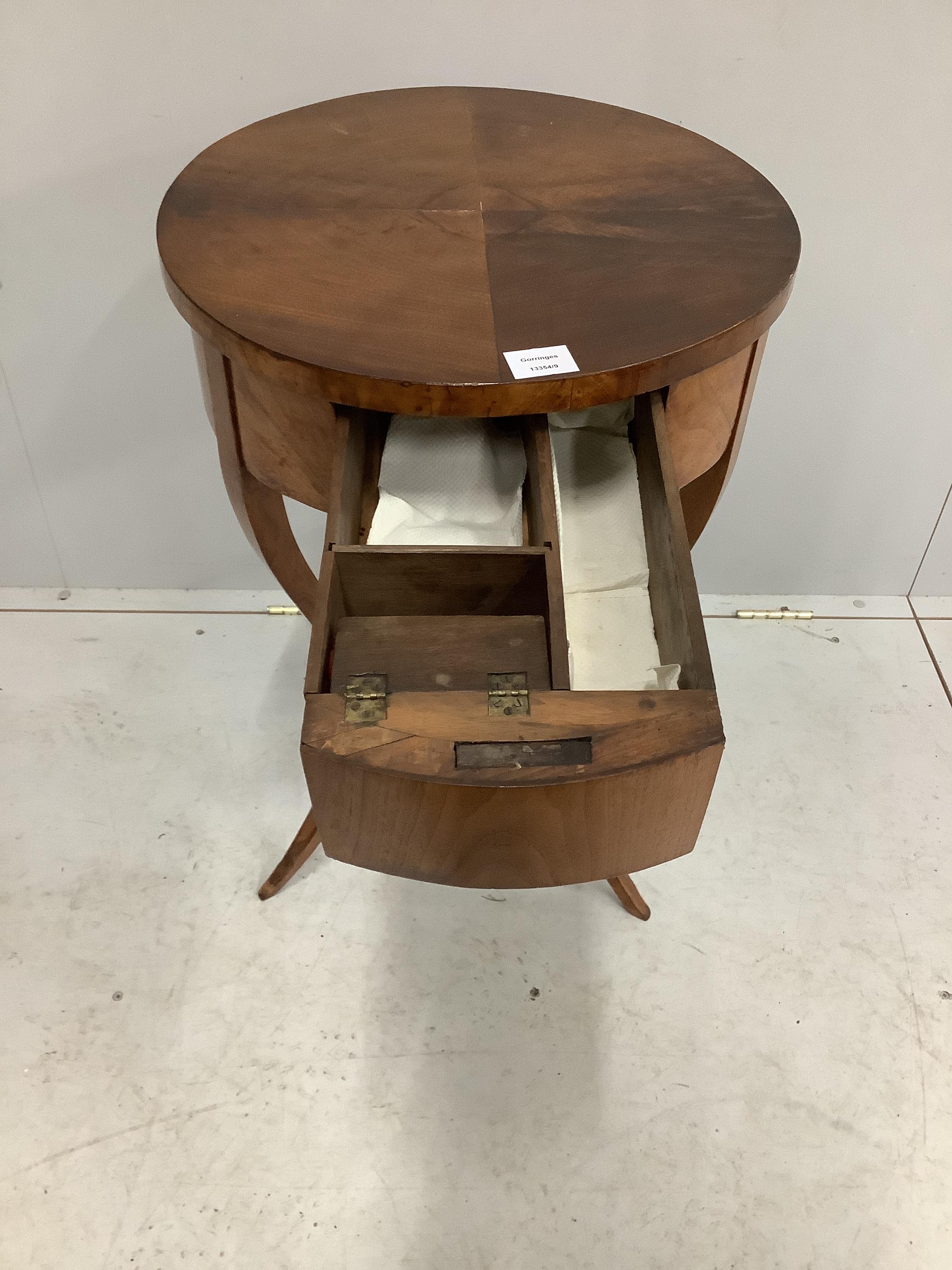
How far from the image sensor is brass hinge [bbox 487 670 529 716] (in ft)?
1.98

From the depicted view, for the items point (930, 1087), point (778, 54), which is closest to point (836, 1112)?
point (930, 1087)

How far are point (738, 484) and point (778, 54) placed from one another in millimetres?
629

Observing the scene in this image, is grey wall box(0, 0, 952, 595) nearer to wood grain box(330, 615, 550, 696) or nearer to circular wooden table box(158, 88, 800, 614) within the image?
circular wooden table box(158, 88, 800, 614)

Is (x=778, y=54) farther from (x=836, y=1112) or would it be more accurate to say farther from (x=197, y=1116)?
(x=197, y=1116)

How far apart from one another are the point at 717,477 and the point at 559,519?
282 mm

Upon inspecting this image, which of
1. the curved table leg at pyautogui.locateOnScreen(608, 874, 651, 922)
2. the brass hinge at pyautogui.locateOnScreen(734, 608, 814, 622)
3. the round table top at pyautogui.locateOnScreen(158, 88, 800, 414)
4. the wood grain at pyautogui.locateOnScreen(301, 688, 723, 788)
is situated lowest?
the brass hinge at pyautogui.locateOnScreen(734, 608, 814, 622)

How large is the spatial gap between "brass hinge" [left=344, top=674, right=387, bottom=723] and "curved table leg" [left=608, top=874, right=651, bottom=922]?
27.3 inches

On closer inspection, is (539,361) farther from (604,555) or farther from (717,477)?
(717,477)

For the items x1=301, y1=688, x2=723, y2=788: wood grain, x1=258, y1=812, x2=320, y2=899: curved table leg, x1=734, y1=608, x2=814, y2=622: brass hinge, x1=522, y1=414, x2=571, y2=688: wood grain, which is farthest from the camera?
x1=734, y1=608, x2=814, y2=622: brass hinge

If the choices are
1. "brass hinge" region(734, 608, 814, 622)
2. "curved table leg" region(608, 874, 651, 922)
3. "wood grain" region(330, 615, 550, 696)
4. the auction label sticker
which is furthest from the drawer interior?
"brass hinge" region(734, 608, 814, 622)

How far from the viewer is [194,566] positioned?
5.54ft

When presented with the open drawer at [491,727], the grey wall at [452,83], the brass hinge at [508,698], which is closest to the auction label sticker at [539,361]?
the open drawer at [491,727]

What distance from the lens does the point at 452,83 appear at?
118 centimetres

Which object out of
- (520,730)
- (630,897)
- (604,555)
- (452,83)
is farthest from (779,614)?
(520,730)
